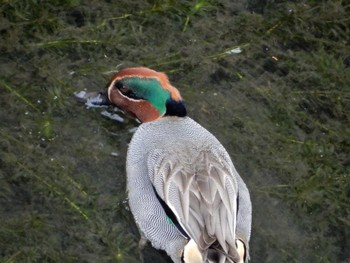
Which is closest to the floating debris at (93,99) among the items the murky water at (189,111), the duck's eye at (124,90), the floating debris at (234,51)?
the murky water at (189,111)

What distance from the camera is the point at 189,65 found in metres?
4.94

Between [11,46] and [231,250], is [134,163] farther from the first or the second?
[11,46]

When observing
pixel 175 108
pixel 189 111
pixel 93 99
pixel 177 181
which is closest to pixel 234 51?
pixel 189 111

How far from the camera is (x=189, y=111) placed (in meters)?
4.74

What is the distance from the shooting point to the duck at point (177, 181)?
3.72m

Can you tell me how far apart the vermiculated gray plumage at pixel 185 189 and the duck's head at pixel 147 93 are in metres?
0.07

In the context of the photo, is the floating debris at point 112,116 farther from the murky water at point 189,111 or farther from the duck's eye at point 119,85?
the duck's eye at point 119,85

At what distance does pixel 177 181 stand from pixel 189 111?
2.97ft

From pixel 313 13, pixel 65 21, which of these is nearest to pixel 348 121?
pixel 313 13

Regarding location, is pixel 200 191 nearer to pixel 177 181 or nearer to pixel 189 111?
pixel 177 181

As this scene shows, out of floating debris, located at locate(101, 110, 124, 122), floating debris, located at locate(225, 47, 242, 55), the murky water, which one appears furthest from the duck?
floating debris, located at locate(225, 47, 242, 55)

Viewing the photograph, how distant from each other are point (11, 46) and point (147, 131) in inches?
42.5

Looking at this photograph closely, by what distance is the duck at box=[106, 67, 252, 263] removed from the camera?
3725 millimetres

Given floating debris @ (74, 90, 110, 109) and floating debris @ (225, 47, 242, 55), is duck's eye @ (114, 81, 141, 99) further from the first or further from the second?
floating debris @ (225, 47, 242, 55)
